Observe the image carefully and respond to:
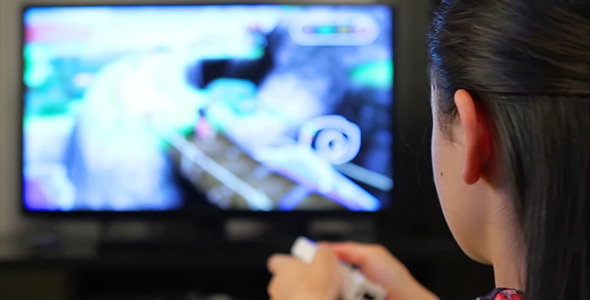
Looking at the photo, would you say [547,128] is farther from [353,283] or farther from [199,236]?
[199,236]

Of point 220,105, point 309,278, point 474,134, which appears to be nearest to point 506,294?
point 474,134

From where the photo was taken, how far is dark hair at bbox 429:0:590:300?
0.52 metres

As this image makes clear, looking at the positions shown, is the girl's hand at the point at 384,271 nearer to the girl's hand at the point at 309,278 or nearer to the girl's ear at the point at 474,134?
the girl's hand at the point at 309,278

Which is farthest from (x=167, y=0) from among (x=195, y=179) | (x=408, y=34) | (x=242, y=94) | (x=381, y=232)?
(x=381, y=232)

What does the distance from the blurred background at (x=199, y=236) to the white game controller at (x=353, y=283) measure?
0.94 metres

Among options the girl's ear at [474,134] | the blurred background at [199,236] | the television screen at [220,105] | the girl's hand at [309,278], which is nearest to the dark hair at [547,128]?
the girl's ear at [474,134]

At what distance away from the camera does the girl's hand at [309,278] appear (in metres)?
0.90

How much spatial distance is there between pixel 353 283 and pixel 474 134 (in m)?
A: 0.46

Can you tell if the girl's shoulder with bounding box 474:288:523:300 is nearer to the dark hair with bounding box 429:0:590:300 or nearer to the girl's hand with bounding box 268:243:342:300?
the dark hair with bounding box 429:0:590:300

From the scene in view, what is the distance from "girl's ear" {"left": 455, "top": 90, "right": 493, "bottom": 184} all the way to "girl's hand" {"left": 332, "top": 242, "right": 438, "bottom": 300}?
0.45m

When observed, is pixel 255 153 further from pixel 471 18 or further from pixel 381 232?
pixel 471 18

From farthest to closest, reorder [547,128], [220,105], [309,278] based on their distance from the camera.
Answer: [220,105], [309,278], [547,128]

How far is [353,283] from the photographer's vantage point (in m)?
0.99

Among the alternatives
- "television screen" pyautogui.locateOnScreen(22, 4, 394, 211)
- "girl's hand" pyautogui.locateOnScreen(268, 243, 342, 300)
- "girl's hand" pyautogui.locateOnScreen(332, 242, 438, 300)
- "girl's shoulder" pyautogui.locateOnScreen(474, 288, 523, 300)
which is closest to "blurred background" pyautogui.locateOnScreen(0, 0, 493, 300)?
"television screen" pyautogui.locateOnScreen(22, 4, 394, 211)
